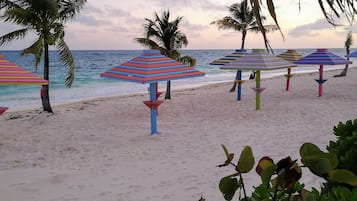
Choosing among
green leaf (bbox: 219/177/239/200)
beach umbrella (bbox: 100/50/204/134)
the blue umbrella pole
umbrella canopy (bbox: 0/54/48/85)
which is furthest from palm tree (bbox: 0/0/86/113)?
green leaf (bbox: 219/177/239/200)

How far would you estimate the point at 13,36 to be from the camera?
1028 centimetres

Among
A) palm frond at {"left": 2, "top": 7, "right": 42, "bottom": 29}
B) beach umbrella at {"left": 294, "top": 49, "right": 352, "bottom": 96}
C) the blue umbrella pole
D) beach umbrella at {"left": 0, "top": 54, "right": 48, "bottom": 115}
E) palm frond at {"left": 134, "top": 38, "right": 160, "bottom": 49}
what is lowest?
the blue umbrella pole

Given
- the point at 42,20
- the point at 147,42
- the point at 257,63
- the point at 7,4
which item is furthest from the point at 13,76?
the point at 147,42

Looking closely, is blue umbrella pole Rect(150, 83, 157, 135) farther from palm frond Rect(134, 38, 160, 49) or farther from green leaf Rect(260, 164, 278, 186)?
green leaf Rect(260, 164, 278, 186)

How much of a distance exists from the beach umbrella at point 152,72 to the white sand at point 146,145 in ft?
2.61

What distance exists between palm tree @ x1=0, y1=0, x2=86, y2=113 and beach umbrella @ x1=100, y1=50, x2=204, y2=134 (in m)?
3.34

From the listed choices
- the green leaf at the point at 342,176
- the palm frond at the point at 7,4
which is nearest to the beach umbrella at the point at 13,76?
the palm frond at the point at 7,4

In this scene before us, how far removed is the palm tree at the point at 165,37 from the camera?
13.2 metres

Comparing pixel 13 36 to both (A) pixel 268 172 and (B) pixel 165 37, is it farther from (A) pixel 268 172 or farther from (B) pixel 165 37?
(A) pixel 268 172

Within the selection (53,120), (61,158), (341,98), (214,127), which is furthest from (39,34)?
(341,98)

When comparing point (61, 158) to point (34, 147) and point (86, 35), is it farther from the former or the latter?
point (86, 35)

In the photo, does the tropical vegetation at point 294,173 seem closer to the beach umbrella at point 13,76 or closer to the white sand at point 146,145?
the white sand at point 146,145

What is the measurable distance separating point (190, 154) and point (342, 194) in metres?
5.34

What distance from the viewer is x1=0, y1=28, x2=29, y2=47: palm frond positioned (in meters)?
10.0
